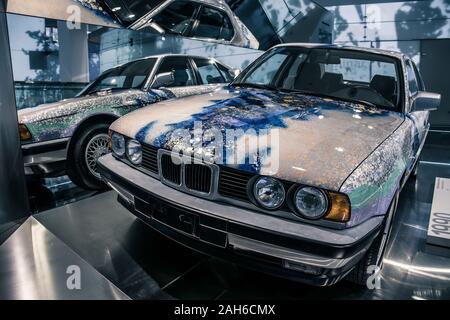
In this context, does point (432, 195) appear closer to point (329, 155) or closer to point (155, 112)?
point (329, 155)

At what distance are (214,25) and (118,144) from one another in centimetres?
252

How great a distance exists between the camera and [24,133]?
104 inches

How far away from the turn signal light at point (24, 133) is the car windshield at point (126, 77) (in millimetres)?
746

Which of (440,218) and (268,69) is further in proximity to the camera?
(268,69)

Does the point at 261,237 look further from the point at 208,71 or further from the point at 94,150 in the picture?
the point at 208,71

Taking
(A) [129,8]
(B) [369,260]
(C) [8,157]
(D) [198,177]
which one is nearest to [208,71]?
(A) [129,8]

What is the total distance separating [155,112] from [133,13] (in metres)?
1.46

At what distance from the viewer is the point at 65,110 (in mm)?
2814

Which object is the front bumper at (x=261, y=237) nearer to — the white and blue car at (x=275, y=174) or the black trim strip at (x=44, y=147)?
the white and blue car at (x=275, y=174)

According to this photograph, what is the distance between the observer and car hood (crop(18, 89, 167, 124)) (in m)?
2.66

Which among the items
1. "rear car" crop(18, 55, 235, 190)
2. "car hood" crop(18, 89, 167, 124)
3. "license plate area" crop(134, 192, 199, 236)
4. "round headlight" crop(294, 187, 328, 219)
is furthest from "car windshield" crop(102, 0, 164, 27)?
"round headlight" crop(294, 187, 328, 219)

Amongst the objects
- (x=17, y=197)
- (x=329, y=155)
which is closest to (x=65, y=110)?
(x=17, y=197)

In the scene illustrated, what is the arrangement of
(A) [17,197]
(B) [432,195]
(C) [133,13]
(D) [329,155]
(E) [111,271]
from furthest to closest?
(B) [432,195] < (C) [133,13] < (A) [17,197] < (E) [111,271] < (D) [329,155]

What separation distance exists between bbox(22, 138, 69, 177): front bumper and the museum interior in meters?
0.01
